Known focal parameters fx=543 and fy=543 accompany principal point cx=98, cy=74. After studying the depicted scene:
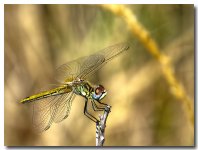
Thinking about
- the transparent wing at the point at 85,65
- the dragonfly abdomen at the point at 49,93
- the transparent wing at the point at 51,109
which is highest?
the transparent wing at the point at 85,65

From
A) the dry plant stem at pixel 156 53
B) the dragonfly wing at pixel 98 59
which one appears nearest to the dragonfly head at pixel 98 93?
the dragonfly wing at pixel 98 59

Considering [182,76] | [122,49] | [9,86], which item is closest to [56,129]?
[9,86]

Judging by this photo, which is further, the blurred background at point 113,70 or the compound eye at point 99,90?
the blurred background at point 113,70

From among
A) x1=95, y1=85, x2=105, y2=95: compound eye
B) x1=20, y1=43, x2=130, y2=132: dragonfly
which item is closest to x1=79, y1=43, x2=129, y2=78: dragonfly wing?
x1=20, y1=43, x2=130, y2=132: dragonfly

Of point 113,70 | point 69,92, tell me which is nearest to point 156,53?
point 113,70

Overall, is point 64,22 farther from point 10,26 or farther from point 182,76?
point 182,76

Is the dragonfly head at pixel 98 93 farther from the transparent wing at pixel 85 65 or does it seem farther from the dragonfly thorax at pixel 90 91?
the transparent wing at pixel 85 65

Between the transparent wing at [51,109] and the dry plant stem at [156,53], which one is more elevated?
the dry plant stem at [156,53]
